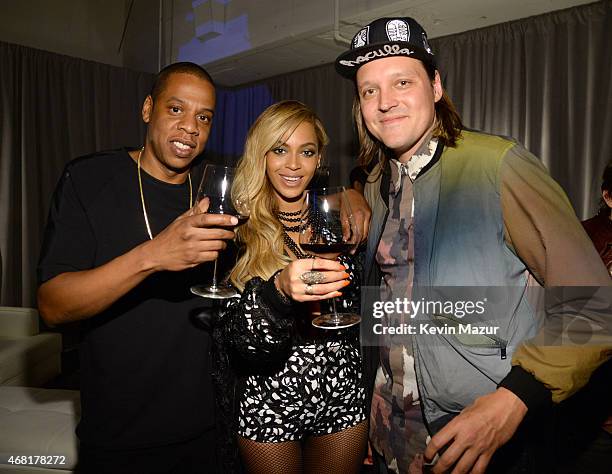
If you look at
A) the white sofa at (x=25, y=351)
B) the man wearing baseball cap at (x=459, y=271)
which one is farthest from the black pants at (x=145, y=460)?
the white sofa at (x=25, y=351)

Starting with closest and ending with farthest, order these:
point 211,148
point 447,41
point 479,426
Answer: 1. point 479,426
2. point 447,41
3. point 211,148

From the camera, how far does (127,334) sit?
5.31 feet

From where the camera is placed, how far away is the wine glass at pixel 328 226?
1.38m

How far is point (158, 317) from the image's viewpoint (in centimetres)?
164

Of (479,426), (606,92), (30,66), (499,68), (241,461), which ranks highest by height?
(30,66)

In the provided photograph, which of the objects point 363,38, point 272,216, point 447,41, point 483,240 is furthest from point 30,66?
point 483,240

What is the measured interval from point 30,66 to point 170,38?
1780mm

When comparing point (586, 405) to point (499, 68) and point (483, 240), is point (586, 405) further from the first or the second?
point (499, 68)

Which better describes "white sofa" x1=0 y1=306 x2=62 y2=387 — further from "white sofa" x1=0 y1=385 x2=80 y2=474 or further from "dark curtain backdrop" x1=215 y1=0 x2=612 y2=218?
"dark curtain backdrop" x1=215 y1=0 x2=612 y2=218

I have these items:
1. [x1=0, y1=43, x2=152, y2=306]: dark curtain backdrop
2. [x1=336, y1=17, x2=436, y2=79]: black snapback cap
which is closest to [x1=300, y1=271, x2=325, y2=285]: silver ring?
[x1=336, y1=17, x2=436, y2=79]: black snapback cap

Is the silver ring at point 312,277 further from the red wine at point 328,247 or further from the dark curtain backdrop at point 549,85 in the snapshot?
the dark curtain backdrop at point 549,85

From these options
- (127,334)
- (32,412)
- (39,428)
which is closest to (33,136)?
(32,412)

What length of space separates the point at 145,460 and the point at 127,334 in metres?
0.43

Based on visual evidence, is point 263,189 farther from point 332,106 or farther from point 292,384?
point 332,106
